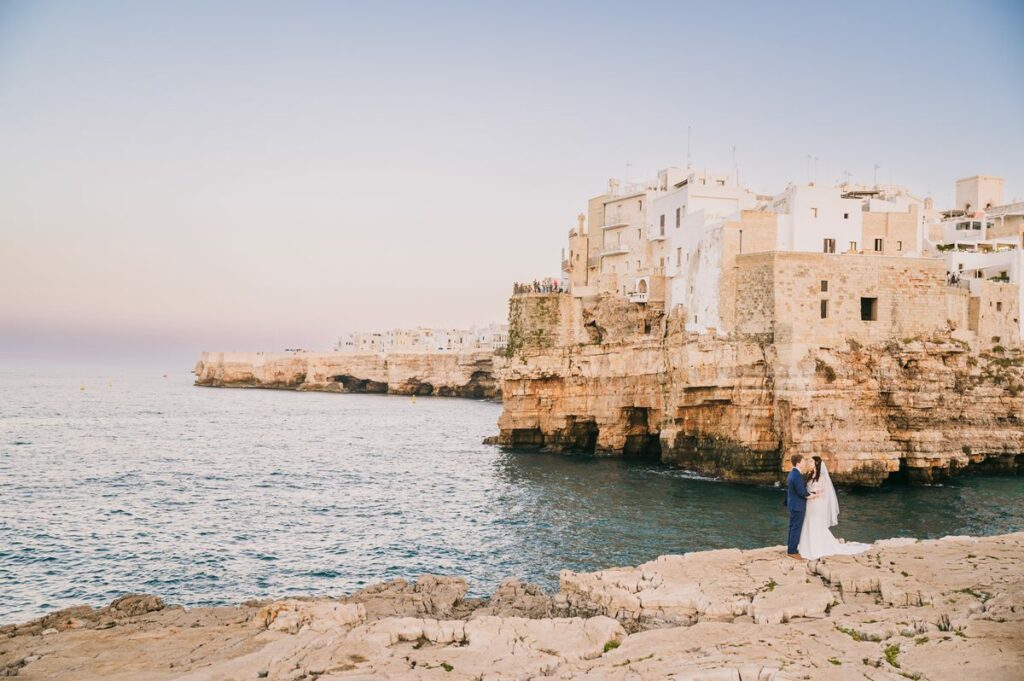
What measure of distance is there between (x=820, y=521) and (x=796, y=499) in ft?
2.30

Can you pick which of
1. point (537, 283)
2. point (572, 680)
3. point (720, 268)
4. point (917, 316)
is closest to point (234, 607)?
point (572, 680)

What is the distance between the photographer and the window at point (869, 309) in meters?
34.6

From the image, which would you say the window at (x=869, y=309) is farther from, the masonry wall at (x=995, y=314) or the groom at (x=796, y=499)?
the groom at (x=796, y=499)

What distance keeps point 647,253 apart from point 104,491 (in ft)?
116

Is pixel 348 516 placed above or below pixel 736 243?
below

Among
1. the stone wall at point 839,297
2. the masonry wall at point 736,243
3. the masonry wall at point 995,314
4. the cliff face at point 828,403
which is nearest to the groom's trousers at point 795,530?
the cliff face at point 828,403

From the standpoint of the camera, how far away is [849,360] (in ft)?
110

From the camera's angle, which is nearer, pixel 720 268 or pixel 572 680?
pixel 572 680

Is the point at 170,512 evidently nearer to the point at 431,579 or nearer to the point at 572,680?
the point at 431,579

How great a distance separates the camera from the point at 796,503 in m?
13.8

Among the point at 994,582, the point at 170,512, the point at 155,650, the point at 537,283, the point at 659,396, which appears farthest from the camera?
the point at 537,283

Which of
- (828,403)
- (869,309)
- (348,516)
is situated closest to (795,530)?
(348,516)

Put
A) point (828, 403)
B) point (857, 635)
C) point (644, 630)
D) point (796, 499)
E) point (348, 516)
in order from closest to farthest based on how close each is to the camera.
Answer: point (857, 635)
point (644, 630)
point (796, 499)
point (348, 516)
point (828, 403)

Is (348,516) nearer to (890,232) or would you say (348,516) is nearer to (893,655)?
(893,655)
